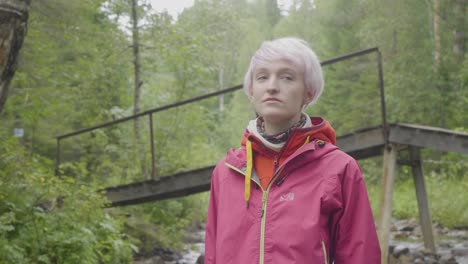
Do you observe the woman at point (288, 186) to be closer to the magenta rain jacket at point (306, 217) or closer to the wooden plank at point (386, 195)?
the magenta rain jacket at point (306, 217)

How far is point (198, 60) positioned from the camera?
13477 millimetres

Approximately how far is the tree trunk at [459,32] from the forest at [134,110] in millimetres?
42

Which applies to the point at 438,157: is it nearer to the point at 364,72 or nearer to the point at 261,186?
the point at 364,72

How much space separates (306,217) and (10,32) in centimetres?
250

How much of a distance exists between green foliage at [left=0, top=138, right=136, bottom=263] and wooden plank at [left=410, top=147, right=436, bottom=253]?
501 cm

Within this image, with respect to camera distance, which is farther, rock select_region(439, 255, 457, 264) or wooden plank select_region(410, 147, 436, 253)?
wooden plank select_region(410, 147, 436, 253)

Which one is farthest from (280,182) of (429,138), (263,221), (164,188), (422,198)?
(422,198)

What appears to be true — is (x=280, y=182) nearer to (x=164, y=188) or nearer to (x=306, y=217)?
(x=306, y=217)

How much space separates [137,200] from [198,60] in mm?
4602

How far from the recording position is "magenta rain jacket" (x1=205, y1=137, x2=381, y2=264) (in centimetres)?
210

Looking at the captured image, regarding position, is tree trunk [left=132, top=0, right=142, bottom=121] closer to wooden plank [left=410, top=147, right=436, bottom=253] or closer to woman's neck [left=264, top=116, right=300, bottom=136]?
wooden plank [left=410, top=147, right=436, bottom=253]

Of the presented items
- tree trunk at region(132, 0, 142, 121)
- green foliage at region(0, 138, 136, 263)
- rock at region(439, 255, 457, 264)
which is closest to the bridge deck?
rock at region(439, 255, 457, 264)

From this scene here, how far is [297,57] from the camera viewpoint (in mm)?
2268

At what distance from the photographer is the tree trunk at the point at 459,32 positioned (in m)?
20.0
